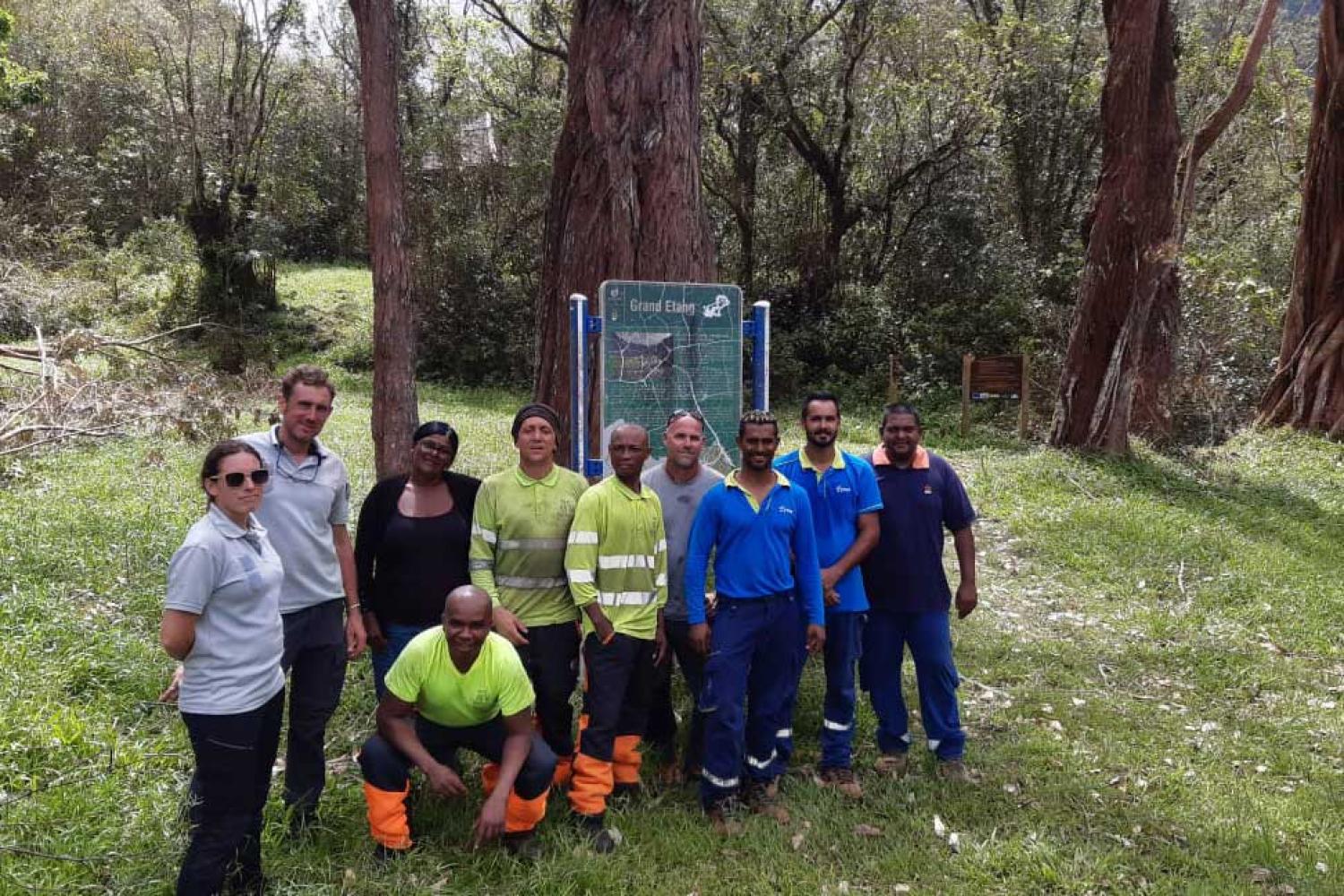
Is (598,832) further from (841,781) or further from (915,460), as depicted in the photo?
(915,460)

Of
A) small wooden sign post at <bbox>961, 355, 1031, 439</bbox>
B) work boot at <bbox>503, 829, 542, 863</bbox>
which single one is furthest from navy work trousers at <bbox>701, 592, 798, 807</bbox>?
small wooden sign post at <bbox>961, 355, 1031, 439</bbox>

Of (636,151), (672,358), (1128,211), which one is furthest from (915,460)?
(1128,211)

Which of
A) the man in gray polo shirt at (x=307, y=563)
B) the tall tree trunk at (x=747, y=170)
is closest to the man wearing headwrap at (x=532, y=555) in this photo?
the man in gray polo shirt at (x=307, y=563)

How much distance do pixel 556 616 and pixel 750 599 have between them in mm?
850

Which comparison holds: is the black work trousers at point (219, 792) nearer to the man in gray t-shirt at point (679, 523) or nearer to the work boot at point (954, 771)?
the man in gray t-shirt at point (679, 523)

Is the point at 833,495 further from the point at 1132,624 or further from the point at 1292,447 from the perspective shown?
the point at 1292,447

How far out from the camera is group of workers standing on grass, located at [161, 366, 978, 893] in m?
3.18

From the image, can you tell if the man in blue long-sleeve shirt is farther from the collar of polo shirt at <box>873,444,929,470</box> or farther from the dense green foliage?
the dense green foliage

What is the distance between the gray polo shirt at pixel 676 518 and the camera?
170 inches

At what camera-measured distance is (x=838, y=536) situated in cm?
438

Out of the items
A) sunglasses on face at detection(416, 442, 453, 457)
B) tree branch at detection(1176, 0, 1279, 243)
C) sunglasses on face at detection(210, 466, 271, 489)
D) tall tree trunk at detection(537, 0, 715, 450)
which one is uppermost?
tree branch at detection(1176, 0, 1279, 243)

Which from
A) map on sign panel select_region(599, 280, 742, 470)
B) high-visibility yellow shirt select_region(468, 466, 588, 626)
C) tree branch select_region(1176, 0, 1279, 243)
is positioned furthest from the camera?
tree branch select_region(1176, 0, 1279, 243)

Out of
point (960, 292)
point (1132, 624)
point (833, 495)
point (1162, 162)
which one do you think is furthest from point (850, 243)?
point (833, 495)

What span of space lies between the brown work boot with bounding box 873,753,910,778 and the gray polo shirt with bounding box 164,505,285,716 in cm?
294
